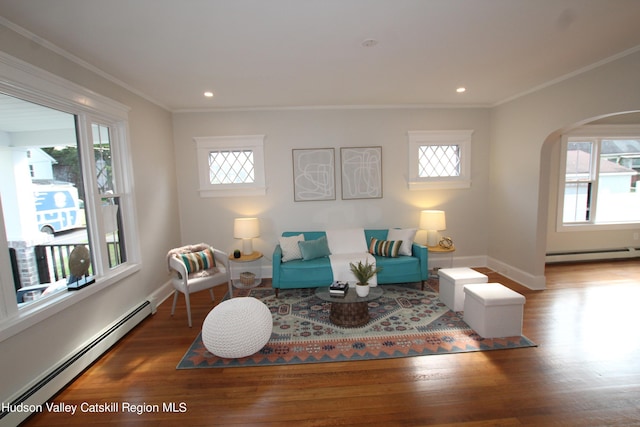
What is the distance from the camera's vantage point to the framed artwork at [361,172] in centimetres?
451

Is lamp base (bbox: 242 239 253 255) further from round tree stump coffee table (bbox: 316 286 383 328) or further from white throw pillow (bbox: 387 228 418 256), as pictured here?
white throw pillow (bbox: 387 228 418 256)

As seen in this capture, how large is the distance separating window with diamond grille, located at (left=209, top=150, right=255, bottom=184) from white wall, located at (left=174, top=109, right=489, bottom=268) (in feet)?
0.90

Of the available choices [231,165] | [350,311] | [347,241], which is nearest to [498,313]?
[350,311]

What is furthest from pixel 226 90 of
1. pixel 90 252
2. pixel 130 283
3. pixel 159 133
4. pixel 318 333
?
pixel 318 333

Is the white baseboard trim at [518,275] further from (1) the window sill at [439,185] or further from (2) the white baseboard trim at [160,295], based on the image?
(2) the white baseboard trim at [160,295]

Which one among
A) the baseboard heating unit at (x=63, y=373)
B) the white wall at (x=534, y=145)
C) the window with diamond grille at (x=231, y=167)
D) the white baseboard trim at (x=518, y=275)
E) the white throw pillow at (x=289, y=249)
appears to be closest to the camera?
the baseboard heating unit at (x=63, y=373)

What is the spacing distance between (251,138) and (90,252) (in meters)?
2.53

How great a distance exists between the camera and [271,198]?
4531mm

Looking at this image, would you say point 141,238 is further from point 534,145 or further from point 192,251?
point 534,145

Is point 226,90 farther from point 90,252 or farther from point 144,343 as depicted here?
point 144,343

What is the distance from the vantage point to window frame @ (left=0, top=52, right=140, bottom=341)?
1923 millimetres

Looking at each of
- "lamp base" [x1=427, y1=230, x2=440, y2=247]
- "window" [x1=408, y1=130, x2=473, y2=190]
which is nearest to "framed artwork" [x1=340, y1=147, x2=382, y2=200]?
"window" [x1=408, y1=130, x2=473, y2=190]

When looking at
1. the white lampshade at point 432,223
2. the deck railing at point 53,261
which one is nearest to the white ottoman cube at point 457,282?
the white lampshade at point 432,223

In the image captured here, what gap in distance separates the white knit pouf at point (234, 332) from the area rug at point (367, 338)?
0.40ft
